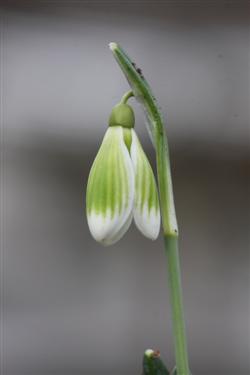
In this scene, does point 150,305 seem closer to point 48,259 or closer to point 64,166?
point 48,259

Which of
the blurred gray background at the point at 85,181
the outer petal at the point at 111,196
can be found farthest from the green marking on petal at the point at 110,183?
the blurred gray background at the point at 85,181

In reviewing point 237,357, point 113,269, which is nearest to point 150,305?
point 113,269

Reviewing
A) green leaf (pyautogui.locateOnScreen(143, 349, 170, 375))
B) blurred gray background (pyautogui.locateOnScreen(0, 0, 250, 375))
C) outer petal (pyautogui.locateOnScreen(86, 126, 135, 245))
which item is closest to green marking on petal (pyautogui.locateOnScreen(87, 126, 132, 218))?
outer petal (pyautogui.locateOnScreen(86, 126, 135, 245))

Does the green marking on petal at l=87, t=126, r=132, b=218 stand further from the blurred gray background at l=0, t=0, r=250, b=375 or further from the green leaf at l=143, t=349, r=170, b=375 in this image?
the blurred gray background at l=0, t=0, r=250, b=375

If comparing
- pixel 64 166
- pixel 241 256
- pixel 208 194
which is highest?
pixel 64 166

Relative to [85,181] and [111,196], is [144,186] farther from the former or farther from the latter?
[85,181]

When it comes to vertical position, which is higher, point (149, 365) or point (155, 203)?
point (155, 203)
